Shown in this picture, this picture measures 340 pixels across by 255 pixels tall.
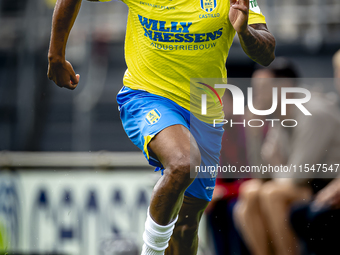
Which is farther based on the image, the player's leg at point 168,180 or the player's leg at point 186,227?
the player's leg at point 186,227

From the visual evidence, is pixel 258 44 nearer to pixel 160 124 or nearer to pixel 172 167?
pixel 160 124

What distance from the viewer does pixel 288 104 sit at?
492 centimetres

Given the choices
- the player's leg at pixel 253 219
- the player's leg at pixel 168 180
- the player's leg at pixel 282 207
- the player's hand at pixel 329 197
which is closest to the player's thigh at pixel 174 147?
the player's leg at pixel 168 180

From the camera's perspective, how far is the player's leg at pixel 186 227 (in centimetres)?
333

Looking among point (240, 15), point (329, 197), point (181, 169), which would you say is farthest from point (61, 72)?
point (329, 197)

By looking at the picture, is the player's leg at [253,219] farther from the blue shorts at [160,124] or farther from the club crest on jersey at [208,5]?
the club crest on jersey at [208,5]

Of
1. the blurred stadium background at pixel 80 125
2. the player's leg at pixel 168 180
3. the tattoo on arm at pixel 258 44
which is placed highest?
the tattoo on arm at pixel 258 44

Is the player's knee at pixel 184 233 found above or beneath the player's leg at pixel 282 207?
above

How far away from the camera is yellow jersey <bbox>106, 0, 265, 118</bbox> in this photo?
9.80ft

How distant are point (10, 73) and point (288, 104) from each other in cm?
614

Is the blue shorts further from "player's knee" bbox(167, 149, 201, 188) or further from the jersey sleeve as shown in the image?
the jersey sleeve

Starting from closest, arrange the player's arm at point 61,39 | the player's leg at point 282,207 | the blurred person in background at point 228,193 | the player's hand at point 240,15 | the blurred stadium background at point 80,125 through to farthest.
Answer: the player's hand at point 240,15
the player's arm at point 61,39
the player's leg at point 282,207
the blurred person in background at point 228,193
the blurred stadium background at point 80,125

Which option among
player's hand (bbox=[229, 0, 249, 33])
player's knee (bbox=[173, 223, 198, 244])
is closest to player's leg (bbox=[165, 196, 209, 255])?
player's knee (bbox=[173, 223, 198, 244])

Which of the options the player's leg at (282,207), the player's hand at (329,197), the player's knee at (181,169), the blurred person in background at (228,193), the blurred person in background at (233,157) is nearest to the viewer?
the player's knee at (181,169)
